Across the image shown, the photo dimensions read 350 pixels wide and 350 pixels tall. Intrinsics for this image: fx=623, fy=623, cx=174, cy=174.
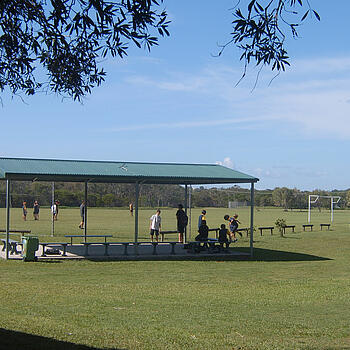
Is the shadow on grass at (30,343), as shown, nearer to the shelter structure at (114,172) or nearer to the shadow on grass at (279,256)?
the shelter structure at (114,172)

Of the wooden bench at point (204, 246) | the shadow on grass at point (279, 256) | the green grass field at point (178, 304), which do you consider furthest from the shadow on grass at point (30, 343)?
the wooden bench at point (204, 246)

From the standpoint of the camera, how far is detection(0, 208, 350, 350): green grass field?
26.1 feet

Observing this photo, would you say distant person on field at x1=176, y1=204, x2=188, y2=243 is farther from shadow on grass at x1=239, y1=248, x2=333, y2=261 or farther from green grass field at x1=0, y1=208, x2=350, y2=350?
green grass field at x1=0, y1=208, x2=350, y2=350

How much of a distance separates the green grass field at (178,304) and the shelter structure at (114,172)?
9.27ft

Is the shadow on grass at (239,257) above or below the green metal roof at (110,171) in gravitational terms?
below

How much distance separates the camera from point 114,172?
2128cm

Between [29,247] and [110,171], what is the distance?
4208 millimetres

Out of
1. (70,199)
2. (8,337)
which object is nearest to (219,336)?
(8,337)

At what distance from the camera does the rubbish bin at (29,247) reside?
1867 centimetres

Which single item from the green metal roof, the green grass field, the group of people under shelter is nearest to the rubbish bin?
the green grass field

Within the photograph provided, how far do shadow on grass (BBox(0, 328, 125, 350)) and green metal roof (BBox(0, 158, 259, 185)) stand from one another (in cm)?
1193

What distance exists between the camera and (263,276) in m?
16.7

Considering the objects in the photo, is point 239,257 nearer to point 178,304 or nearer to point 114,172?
point 114,172

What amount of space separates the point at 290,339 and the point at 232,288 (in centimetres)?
579
